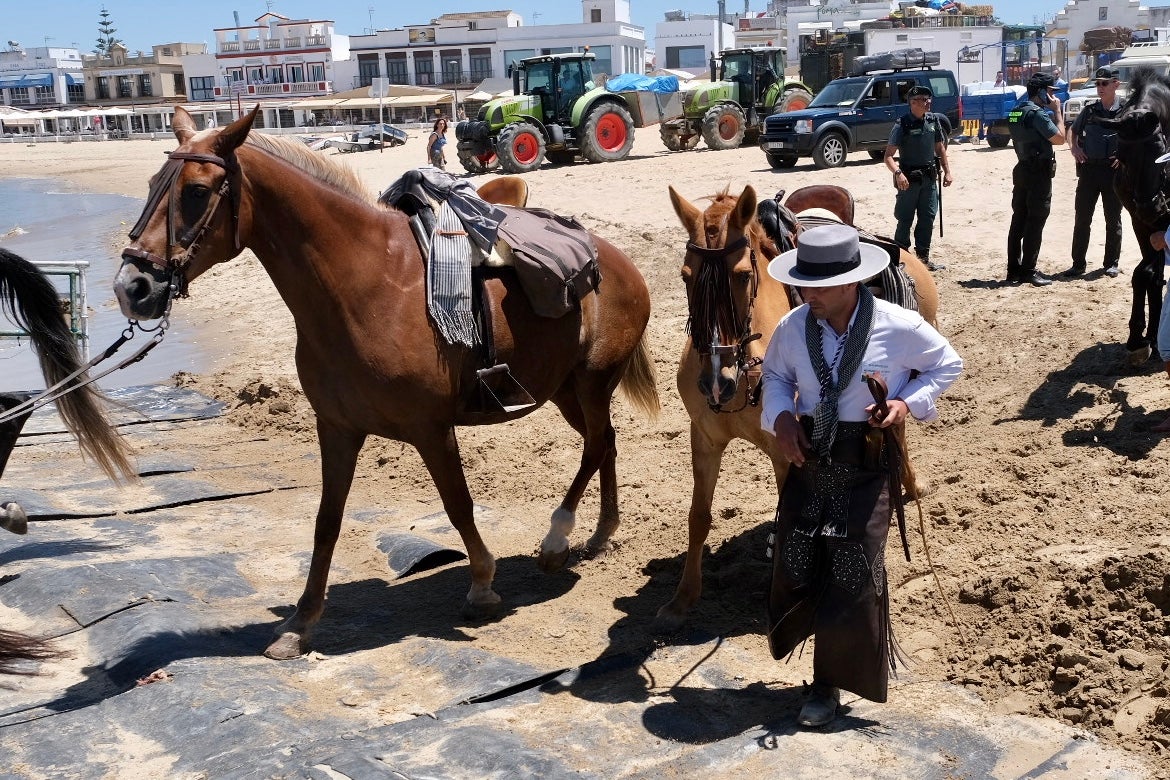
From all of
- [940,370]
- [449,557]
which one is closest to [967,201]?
[449,557]

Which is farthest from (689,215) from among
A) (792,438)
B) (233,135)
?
(233,135)

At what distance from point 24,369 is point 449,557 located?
315 inches

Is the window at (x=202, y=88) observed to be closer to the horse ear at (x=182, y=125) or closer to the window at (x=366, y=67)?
the window at (x=366, y=67)

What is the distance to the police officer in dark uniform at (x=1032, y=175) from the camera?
1009 centimetres

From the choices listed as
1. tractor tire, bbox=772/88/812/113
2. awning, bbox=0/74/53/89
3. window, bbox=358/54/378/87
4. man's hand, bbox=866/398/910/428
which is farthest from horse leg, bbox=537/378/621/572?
awning, bbox=0/74/53/89

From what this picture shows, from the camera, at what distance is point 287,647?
494 centimetres

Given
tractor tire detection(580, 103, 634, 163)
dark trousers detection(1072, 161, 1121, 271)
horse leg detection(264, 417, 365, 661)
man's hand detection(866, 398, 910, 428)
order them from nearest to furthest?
man's hand detection(866, 398, 910, 428) < horse leg detection(264, 417, 365, 661) < dark trousers detection(1072, 161, 1121, 271) < tractor tire detection(580, 103, 634, 163)

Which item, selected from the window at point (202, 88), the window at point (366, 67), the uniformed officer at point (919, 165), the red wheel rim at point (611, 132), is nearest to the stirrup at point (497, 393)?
the uniformed officer at point (919, 165)

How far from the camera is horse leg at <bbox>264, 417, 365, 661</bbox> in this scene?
16.6 feet

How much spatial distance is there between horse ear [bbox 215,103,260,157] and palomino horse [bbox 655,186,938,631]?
1708 millimetres

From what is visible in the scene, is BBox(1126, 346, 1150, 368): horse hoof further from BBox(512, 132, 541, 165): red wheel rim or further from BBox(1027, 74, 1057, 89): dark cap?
BBox(512, 132, 541, 165): red wheel rim

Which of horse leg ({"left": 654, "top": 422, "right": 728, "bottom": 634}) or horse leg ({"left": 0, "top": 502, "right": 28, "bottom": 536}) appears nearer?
horse leg ({"left": 654, "top": 422, "right": 728, "bottom": 634})

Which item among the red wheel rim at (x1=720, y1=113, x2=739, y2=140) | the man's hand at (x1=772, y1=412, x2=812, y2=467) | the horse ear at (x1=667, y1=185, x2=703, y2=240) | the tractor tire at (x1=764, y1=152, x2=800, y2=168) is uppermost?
the red wheel rim at (x1=720, y1=113, x2=739, y2=140)

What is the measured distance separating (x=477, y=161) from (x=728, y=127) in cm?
582
